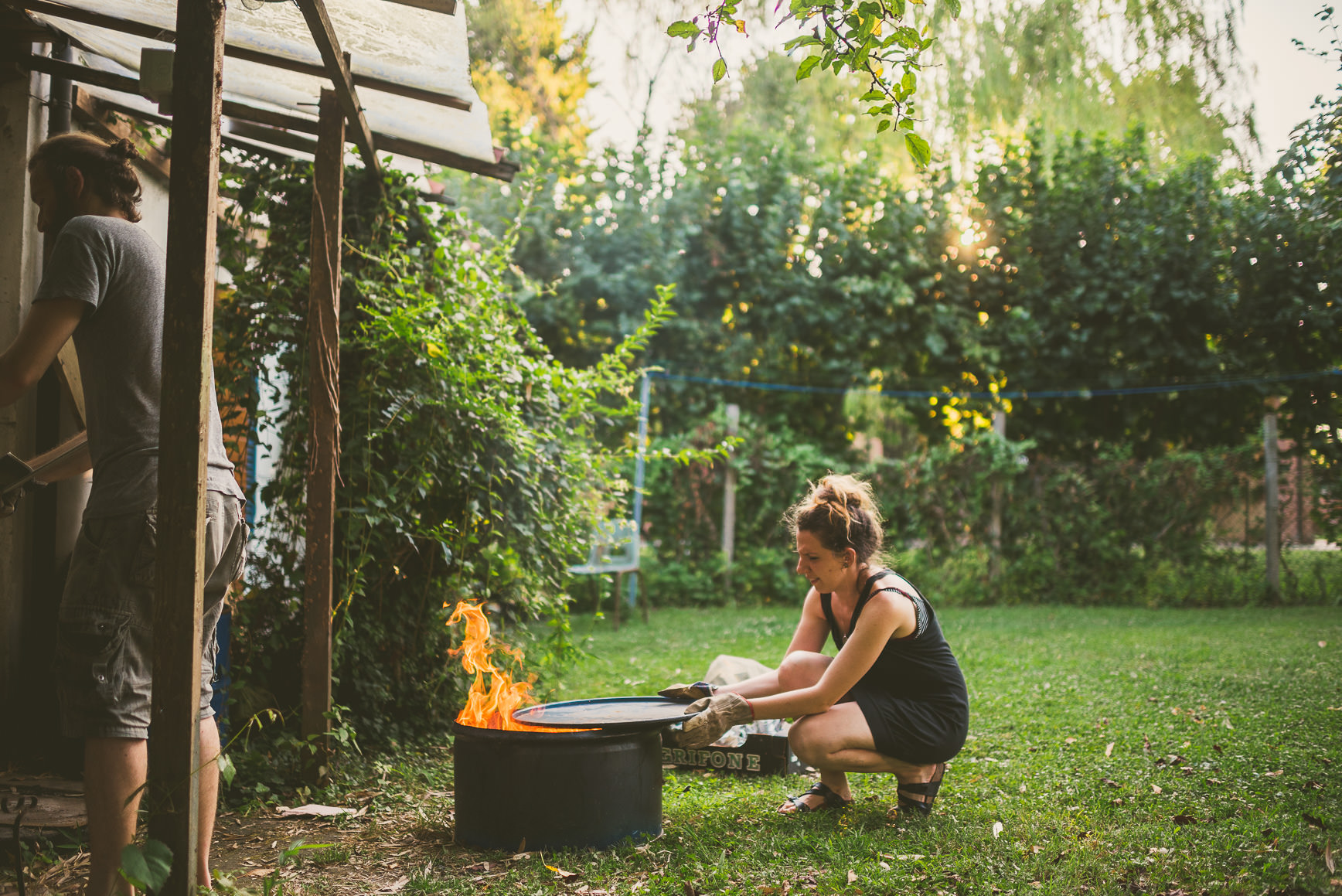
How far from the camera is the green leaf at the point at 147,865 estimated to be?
208cm

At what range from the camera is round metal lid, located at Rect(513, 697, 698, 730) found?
3.04m

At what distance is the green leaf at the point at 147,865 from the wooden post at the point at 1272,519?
1033 cm

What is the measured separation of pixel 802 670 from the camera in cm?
353

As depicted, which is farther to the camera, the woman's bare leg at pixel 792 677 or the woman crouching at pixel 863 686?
the woman's bare leg at pixel 792 677

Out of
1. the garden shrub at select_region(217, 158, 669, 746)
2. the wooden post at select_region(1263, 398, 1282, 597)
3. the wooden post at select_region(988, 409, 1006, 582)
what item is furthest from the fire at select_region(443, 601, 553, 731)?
the wooden post at select_region(1263, 398, 1282, 597)

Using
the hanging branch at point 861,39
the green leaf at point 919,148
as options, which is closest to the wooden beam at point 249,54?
the hanging branch at point 861,39

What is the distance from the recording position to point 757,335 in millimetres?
11750

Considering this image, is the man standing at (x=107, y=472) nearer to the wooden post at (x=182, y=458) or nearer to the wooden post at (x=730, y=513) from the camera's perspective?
the wooden post at (x=182, y=458)

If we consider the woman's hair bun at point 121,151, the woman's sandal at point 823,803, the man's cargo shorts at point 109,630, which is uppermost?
the woman's hair bun at point 121,151

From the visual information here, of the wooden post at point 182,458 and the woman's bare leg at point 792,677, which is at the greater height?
the wooden post at point 182,458

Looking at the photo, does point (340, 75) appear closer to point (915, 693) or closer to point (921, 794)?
point (915, 693)

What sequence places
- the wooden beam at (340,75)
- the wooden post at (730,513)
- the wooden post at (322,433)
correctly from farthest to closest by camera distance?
1. the wooden post at (730,513)
2. the wooden post at (322,433)
3. the wooden beam at (340,75)

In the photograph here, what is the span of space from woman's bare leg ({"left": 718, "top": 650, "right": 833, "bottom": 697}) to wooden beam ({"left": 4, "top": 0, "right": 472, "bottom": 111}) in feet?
8.04

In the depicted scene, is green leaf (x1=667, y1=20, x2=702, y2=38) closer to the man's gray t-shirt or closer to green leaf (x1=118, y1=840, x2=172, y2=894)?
the man's gray t-shirt
